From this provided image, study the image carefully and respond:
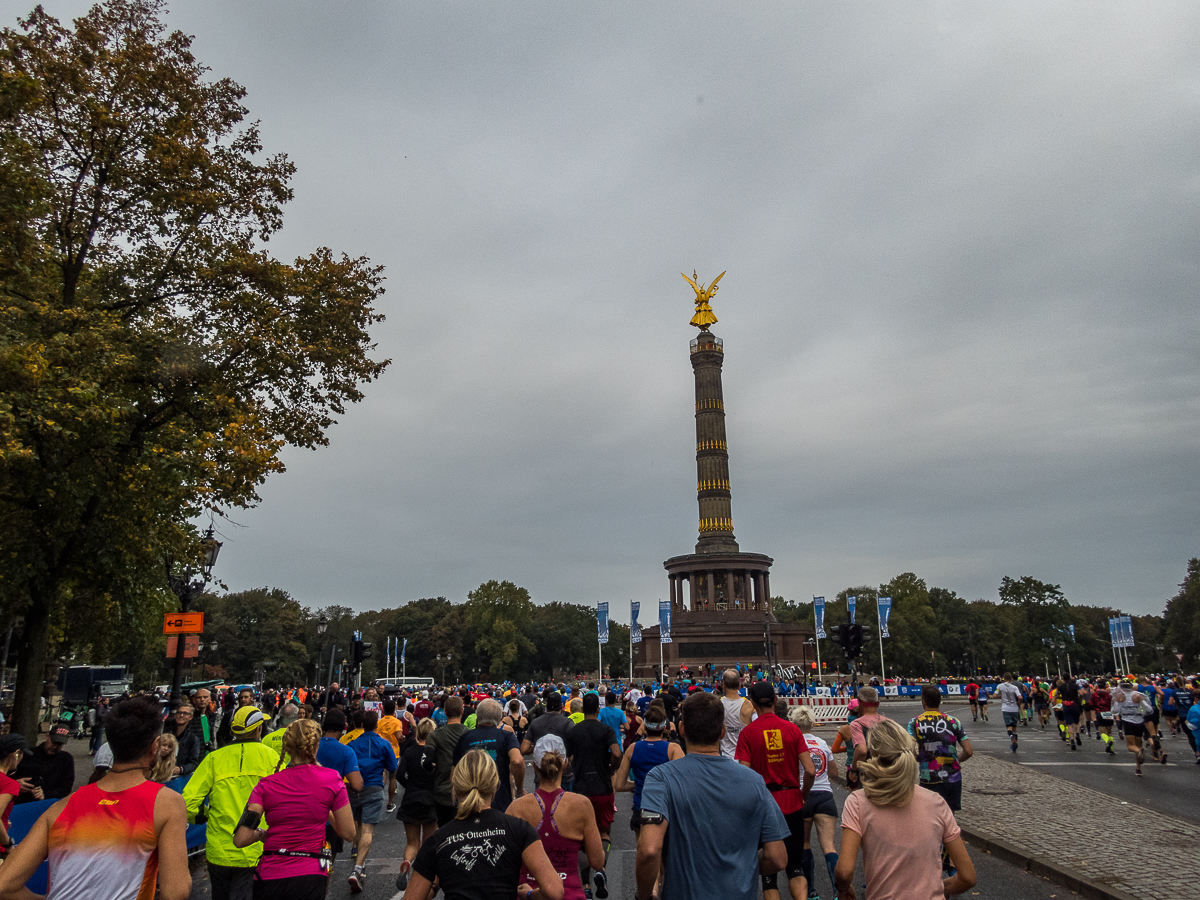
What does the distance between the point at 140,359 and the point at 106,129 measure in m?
4.28

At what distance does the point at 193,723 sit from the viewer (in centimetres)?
1012

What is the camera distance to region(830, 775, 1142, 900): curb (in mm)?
7090

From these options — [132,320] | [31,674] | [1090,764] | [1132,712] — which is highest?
[132,320]

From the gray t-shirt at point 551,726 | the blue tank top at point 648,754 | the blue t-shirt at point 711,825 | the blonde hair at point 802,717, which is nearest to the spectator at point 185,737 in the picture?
the gray t-shirt at point 551,726

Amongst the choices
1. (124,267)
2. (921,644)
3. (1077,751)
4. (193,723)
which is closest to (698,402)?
(921,644)

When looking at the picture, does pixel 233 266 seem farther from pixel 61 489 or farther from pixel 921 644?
pixel 921 644

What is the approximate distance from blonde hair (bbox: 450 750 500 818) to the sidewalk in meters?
6.23

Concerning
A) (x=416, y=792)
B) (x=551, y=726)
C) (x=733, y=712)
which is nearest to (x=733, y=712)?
(x=733, y=712)

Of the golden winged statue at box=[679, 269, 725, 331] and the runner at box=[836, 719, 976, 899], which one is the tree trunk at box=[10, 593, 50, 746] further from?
the golden winged statue at box=[679, 269, 725, 331]

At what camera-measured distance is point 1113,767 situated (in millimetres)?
16609

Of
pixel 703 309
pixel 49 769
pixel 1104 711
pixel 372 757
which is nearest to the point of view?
pixel 49 769

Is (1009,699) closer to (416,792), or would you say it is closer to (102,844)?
(416,792)

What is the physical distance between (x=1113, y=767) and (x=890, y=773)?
16.6 meters

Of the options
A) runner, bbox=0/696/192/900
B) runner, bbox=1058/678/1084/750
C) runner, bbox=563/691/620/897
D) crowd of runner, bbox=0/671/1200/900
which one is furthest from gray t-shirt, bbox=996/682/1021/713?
runner, bbox=0/696/192/900
